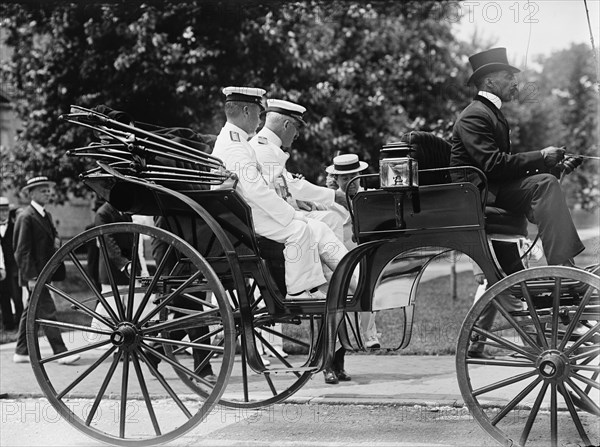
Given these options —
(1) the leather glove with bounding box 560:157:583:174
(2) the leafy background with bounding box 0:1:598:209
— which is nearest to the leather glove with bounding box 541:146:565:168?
(1) the leather glove with bounding box 560:157:583:174

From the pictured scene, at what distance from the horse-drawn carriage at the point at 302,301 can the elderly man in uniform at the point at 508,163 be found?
143 mm

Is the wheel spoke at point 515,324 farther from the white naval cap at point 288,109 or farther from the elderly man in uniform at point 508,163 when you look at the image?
the white naval cap at point 288,109

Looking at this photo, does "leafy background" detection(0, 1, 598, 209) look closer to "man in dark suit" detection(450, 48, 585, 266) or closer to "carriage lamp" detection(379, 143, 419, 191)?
"man in dark suit" detection(450, 48, 585, 266)

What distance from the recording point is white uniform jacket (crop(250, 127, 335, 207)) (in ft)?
20.4

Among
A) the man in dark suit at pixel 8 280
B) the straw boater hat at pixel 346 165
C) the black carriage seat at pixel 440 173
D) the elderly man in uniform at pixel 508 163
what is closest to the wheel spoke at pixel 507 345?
the elderly man in uniform at pixel 508 163

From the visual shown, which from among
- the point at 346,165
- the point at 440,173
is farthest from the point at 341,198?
the point at 440,173

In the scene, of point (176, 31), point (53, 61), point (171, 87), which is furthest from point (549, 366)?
point (53, 61)

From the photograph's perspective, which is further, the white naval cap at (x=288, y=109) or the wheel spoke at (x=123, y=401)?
the white naval cap at (x=288, y=109)

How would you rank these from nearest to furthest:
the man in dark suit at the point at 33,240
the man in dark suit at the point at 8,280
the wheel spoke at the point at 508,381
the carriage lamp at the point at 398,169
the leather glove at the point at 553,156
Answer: the wheel spoke at the point at 508,381, the carriage lamp at the point at 398,169, the leather glove at the point at 553,156, the man in dark suit at the point at 33,240, the man in dark suit at the point at 8,280

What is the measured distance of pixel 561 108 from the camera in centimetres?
4162

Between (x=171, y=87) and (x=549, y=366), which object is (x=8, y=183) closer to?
(x=171, y=87)

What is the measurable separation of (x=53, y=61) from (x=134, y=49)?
7.24 ft

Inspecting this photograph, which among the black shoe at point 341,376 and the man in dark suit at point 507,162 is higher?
the man in dark suit at point 507,162

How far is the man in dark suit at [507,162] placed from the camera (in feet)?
15.9
